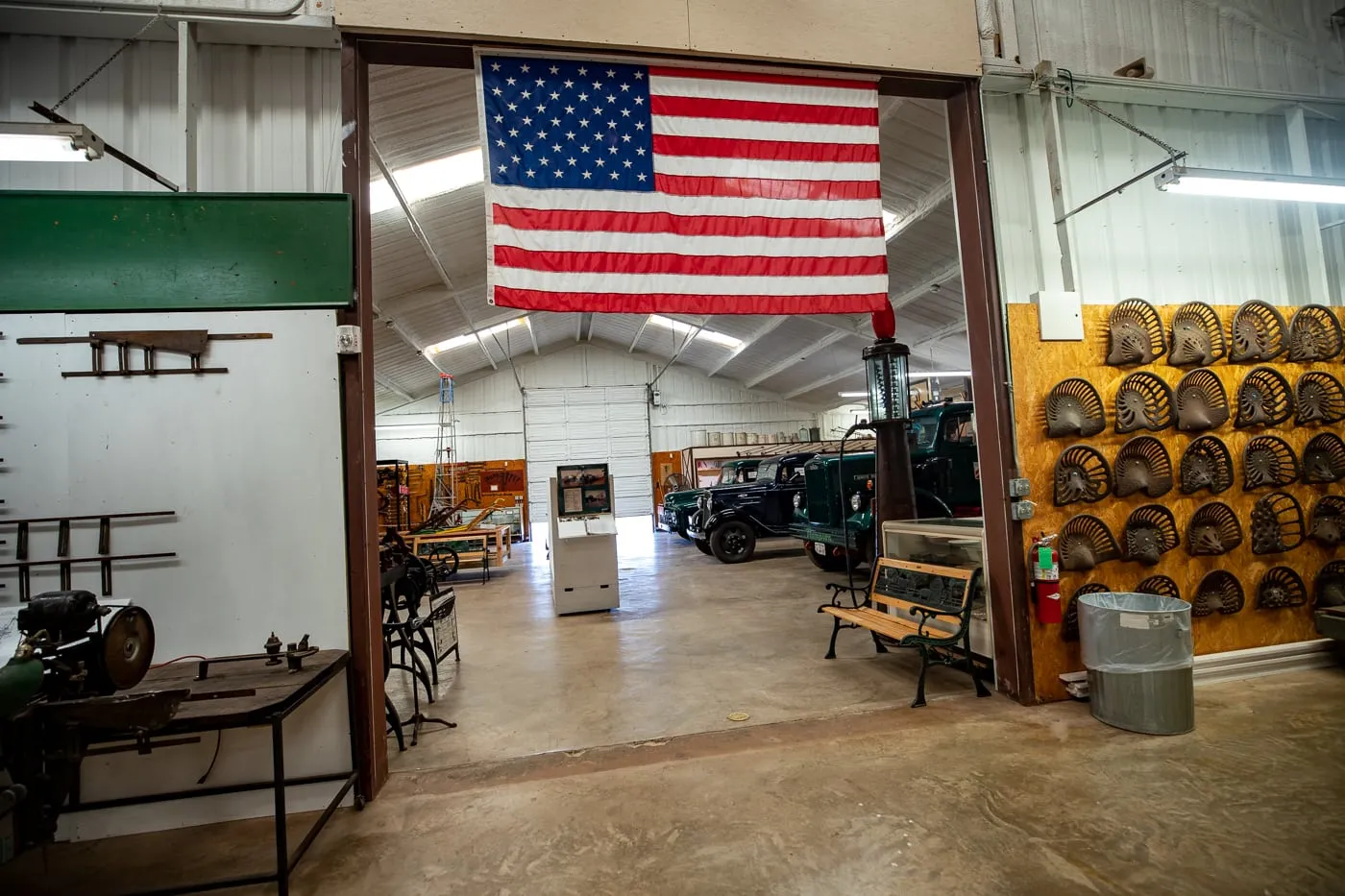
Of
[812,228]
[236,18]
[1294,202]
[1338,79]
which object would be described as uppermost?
[1338,79]

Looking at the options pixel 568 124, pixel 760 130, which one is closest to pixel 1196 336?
pixel 760 130

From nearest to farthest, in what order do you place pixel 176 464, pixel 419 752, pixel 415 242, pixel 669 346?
pixel 176 464
pixel 419 752
pixel 415 242
pixel 669 346

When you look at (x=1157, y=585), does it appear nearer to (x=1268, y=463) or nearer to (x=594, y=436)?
(x=1268, y=463)

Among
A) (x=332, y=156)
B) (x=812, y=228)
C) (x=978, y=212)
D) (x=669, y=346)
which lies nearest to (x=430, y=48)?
(x=332, y=156)

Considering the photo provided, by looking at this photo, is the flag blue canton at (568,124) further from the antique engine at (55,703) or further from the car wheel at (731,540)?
the car wheel at (731,540)

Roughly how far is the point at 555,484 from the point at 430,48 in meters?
4.72

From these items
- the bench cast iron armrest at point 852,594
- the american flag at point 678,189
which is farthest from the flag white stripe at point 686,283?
the bench cast iron armrest at point 852,594

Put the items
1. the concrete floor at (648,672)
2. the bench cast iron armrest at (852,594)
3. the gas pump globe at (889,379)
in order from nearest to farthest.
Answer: the concrete floor at (648,672) < the bench cast iron armrest at (852,594) < the gas pump globe at (889,379)

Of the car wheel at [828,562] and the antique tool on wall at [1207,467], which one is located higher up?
the antique tool on wall at [1207,467]

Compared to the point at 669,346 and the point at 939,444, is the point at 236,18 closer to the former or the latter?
the point at 939,444

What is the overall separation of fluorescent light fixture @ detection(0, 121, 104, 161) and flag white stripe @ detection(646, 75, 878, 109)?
2297 mm

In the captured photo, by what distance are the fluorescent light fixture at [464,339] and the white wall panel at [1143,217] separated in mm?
12693

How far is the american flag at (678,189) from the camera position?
10.3 feet

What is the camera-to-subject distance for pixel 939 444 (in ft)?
23.0
